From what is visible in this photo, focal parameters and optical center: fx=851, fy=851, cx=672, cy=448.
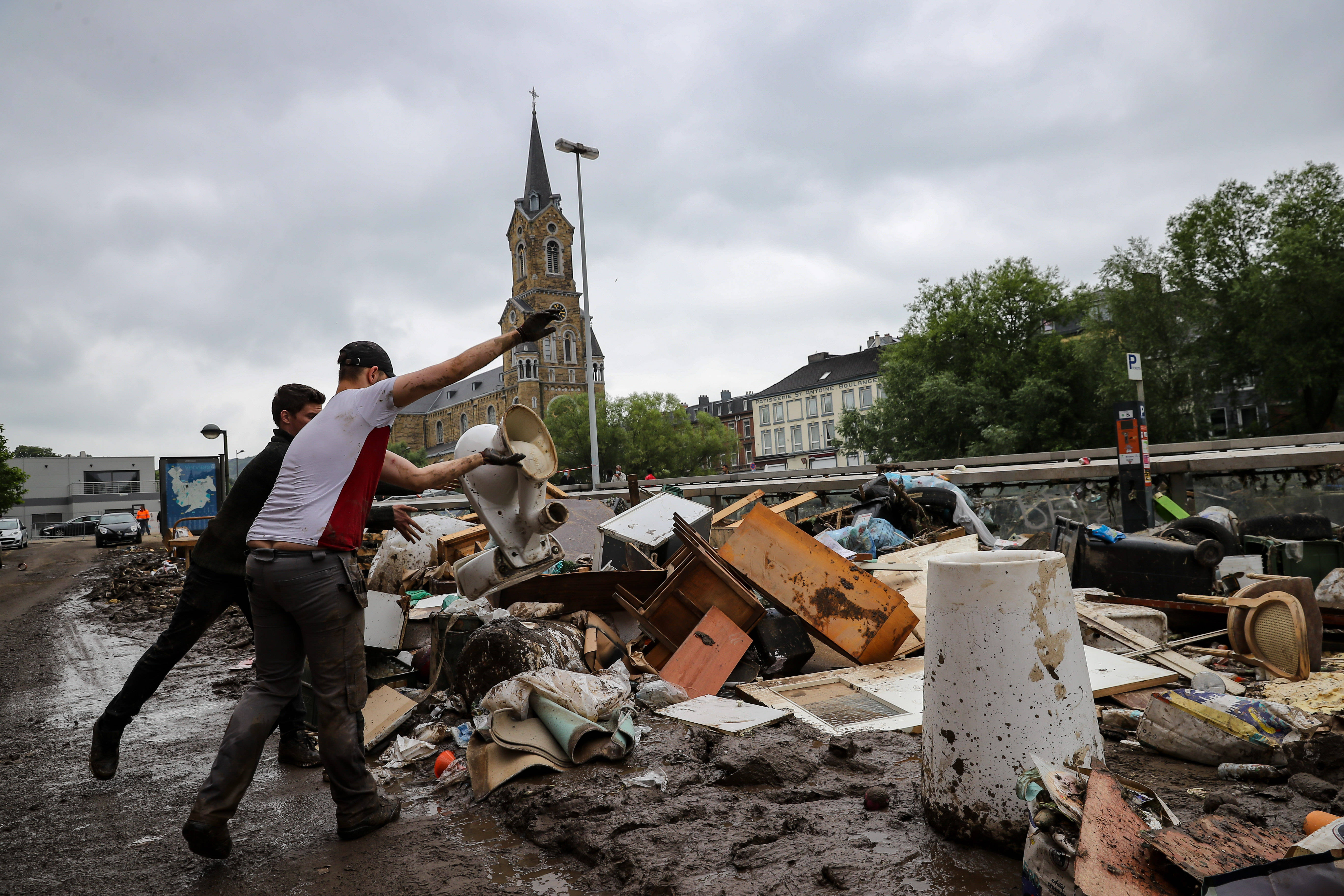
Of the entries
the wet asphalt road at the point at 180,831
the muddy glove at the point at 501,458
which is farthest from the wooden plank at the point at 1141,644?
the wet asphalt road at the point at 180,831

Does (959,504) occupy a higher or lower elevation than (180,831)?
higher

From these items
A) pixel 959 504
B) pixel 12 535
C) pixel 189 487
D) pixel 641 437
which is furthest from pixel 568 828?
pixel 641 437

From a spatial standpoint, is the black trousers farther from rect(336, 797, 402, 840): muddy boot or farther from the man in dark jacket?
rect(336, 797, 402, 840): muddy boot

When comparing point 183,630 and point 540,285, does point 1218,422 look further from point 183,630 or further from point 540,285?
point 540,285

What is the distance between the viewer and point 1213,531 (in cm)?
748

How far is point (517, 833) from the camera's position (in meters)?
3.53

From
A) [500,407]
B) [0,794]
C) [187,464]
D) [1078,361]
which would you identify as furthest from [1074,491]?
[500,407]

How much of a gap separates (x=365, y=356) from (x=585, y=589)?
9.67ft

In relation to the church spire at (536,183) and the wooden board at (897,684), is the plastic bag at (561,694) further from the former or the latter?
the church spire at (536,183)

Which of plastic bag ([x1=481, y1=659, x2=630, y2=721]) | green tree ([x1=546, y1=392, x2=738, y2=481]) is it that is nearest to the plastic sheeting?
plastic bag ([x1=481, y1=659, x2=630, y2=721])

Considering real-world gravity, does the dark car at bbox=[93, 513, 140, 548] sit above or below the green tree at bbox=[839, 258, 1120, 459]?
below

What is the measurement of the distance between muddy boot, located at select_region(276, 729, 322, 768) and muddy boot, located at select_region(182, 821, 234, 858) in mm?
1400

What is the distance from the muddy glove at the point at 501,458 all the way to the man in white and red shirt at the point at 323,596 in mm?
570

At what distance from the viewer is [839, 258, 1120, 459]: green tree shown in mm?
43312
